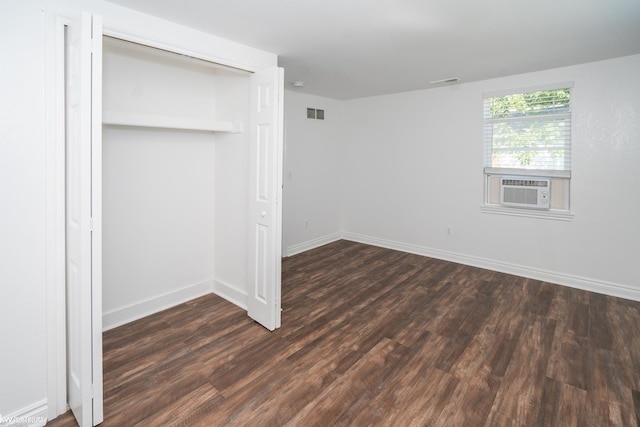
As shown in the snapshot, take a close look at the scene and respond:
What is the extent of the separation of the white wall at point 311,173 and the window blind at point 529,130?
7.95 feet

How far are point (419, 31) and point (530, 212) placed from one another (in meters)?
2.79

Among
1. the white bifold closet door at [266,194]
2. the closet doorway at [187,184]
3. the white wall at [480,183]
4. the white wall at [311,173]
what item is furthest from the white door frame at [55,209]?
the white wall at [480,183]

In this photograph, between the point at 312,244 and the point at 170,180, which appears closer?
the point at 170,180

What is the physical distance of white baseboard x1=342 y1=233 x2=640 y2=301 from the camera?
12.4 ft

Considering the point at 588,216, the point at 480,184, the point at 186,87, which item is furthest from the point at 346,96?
the point at 588,216

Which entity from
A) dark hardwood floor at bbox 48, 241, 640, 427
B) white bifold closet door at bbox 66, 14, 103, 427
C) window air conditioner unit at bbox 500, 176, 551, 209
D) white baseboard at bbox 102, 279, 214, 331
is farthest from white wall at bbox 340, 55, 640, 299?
white bifold closet door at bbox 66, 14, 103, 427

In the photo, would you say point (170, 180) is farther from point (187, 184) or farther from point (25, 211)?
point (25, 211)

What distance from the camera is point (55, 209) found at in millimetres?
1983

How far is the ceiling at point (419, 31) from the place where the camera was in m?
2.33

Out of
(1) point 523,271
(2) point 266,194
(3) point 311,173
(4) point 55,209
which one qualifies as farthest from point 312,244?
(4) point 55,209

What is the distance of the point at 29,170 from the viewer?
1889 mm

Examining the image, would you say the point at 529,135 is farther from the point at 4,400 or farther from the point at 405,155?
the point at 4,400

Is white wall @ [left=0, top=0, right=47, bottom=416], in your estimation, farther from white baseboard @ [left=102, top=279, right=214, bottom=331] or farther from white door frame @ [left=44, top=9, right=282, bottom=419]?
white baseboard @ [left=102, top=279, right=214, bottom=331]

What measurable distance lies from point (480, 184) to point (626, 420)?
316 cm
